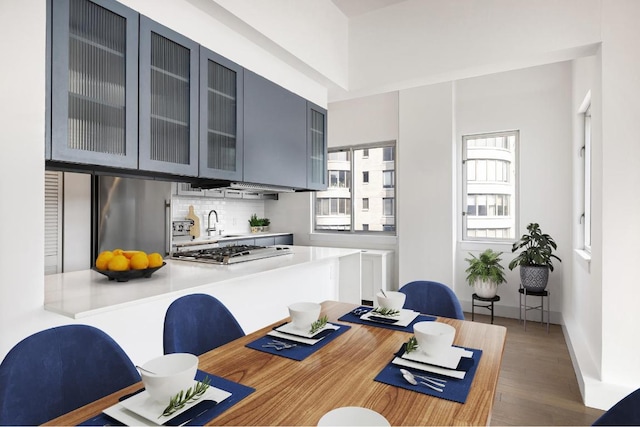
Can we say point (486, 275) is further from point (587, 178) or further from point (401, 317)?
point (401, 317)

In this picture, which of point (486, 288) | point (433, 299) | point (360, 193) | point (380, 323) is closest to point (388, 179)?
point (360, 193)

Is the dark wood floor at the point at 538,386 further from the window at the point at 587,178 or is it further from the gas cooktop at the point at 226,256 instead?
the gas cooktop at the point at 226,256

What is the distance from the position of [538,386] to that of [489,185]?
261 centimetres

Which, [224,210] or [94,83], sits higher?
[94,83]

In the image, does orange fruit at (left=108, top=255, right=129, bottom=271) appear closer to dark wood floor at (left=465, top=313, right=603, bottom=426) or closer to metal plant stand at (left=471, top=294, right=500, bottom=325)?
dark wood floor at (left=465, top=313, right=603, bottom=426)

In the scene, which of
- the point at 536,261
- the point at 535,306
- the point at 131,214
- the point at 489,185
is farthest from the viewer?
the point at 489,185

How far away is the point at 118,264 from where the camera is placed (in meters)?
1.86

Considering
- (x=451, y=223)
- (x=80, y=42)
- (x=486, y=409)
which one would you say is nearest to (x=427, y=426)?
(x=486, y=409)

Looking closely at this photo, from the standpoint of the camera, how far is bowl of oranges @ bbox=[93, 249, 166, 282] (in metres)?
1.86

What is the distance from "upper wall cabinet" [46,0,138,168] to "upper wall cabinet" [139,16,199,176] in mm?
55

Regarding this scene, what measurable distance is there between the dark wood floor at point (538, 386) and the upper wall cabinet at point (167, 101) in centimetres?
246

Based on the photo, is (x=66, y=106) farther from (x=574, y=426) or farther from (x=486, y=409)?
(x=574, y=426)

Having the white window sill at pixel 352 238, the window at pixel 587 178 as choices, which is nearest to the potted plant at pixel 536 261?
the window at pixel 587 178

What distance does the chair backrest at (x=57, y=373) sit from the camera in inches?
38.0
